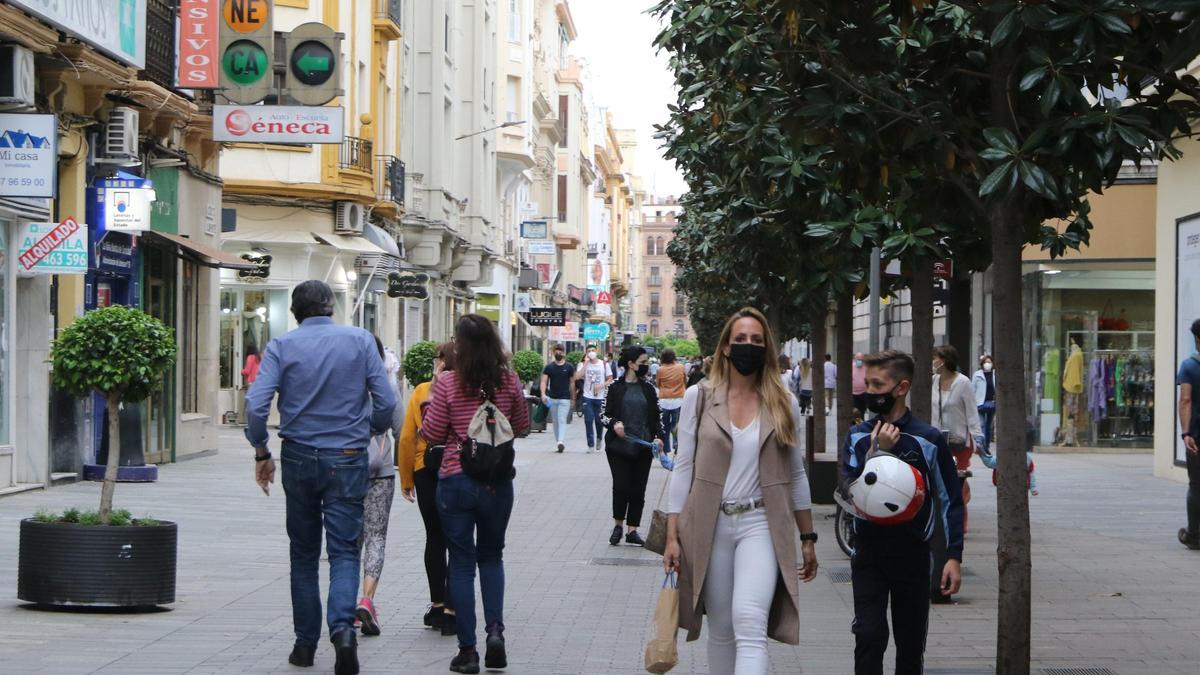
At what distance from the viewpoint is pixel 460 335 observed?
8.38 metres

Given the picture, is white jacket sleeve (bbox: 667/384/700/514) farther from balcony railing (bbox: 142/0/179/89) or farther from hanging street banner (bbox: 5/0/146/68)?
balcony railing (bbox: 142/0/179/89)

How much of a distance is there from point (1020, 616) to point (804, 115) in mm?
2662

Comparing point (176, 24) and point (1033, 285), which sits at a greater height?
point (176, 24)

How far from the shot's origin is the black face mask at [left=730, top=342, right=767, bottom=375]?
6.59 metres

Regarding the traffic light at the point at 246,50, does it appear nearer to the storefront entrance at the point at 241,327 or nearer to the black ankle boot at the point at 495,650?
the storefront entrance at the point at 241,327

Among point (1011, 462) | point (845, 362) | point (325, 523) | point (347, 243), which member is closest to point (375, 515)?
point (325, 523)

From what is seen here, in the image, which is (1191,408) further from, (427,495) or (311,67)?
(311,67)

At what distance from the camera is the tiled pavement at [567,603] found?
28.9ft

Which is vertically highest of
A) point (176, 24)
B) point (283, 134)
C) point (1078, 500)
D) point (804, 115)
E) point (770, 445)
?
point (176, 24)

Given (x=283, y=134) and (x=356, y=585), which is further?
(x=283, y=134)

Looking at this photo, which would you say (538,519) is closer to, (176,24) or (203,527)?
(203,527)

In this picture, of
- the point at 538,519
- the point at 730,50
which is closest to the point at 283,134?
the point at 538,519

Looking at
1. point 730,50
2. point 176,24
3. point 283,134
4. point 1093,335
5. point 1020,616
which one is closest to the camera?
point 1020,616

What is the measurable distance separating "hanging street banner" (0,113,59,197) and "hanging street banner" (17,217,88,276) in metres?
1.07
